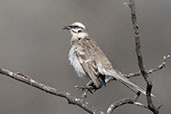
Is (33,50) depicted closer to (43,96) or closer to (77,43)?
(43,96)

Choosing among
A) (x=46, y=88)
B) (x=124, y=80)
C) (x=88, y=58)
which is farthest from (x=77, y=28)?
(x=46, y=88)

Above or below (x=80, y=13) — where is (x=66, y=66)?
below

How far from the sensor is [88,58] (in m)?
8.51

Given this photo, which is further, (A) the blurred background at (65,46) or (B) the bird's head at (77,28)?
(A) the blurred background at (65,46)

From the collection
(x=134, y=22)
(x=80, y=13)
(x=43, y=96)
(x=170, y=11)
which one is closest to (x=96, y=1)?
(x=80, y=13)

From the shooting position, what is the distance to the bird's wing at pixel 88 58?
8.27 meters

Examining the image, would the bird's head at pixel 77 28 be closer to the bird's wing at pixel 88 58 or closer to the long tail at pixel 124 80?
the bird's wing at pixel 88 58

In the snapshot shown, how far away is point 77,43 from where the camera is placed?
877 centimetres

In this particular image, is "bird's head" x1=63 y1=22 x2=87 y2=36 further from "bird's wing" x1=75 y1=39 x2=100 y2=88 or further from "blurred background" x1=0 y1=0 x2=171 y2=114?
"blurred background" x1=0 y1=0 x2=171 y2=114

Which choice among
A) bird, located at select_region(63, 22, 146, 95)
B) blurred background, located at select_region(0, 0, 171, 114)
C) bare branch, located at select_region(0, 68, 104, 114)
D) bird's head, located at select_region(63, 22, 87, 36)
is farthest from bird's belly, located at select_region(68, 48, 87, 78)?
blurred background, located at select_region(0, 0, 171, 114)

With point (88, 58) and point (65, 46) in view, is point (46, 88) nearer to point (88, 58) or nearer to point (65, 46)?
point (88, 58)

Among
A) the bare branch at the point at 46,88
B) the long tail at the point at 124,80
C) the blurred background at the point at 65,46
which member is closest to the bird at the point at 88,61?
the long tail at the point at 124,80

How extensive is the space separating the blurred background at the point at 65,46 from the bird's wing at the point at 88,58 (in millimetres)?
5724

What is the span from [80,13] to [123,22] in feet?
5.29
